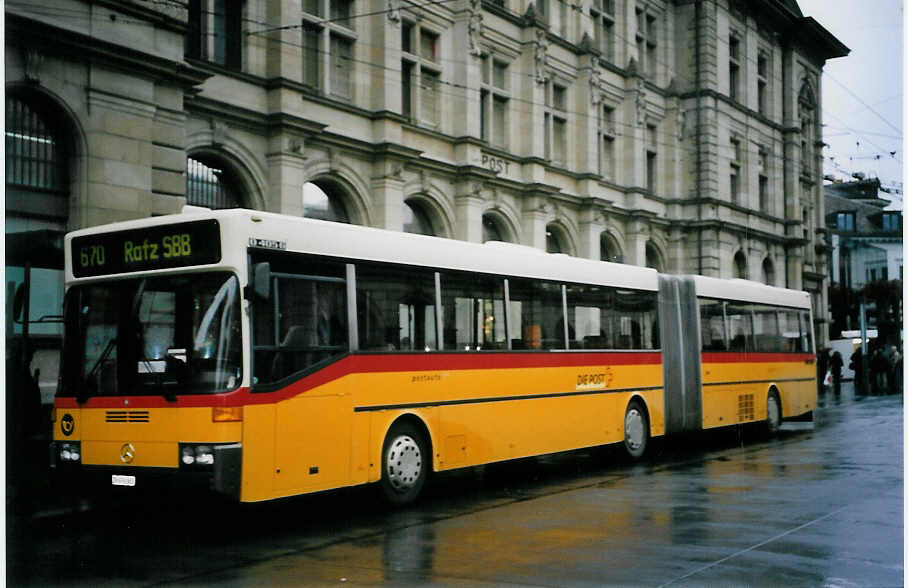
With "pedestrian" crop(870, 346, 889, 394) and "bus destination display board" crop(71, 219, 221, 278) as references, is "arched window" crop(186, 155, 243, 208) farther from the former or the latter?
"pedestrian" crop(870, 346, 889, 394)

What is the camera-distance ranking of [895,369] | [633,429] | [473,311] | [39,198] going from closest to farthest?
[473,311]
[39,198]
[633,429]
[895,369]

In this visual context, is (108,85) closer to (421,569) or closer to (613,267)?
(613,267)

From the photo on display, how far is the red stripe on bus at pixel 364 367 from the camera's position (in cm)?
970

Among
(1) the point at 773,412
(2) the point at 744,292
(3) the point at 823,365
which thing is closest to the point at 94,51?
(2) the point at 744,292

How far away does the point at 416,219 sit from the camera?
25688 mm

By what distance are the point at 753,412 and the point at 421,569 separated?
1369cm

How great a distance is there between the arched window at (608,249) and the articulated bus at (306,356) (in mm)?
17683

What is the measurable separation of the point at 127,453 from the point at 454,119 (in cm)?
1764

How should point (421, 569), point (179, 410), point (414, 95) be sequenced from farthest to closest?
point (414, 95) < point (179, 410) < point (421, 569)

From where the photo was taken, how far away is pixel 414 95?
985 inches

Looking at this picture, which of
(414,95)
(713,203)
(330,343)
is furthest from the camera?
(713,203)

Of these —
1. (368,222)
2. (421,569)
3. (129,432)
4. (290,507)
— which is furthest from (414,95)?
(421,569)

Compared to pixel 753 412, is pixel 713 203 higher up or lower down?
higher up

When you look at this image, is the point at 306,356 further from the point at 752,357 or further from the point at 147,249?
the point at 752,357
